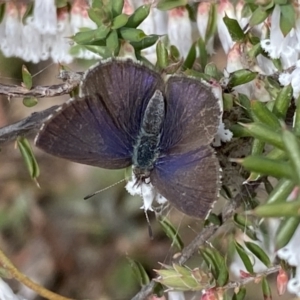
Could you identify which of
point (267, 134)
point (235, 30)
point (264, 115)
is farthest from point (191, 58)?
point (267, 134)

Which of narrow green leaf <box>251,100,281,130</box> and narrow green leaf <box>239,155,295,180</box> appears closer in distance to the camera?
narrow green leaf <box>239,155,295,180</box>

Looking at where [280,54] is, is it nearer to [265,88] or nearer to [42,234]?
[265,88]

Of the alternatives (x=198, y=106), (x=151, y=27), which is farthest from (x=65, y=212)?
(x=198, y=106)

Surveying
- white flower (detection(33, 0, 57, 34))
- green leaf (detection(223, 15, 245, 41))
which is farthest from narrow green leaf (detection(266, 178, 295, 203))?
white flower (detection(33, 0, 57, 34))

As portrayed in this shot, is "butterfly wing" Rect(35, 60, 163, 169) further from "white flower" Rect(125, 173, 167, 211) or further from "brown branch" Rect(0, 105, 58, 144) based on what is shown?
"brown branch" Rect(0, 105, 58, 144)

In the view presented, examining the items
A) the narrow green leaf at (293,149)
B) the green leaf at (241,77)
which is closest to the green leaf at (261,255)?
the green leaf at (241,77)
